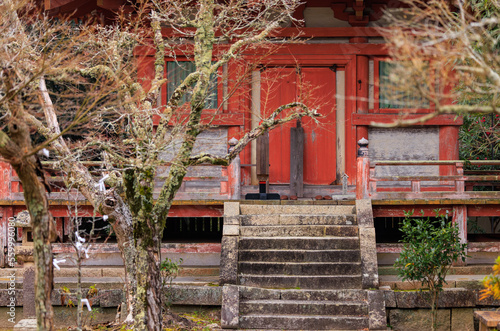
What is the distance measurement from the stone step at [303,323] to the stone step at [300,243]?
1459 mm

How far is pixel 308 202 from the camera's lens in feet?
38.3

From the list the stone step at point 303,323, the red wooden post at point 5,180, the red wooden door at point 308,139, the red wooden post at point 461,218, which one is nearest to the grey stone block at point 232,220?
the stone step at point 303,323

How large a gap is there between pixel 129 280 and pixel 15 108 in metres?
3.85

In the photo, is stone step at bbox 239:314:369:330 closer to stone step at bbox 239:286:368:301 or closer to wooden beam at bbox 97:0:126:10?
stone step at bbox 239:286:368:301

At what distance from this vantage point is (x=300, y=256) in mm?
10359

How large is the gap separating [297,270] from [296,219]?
1.17m

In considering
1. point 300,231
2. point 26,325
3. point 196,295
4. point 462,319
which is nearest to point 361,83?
point 300,231

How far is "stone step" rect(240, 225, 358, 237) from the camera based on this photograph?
35.2 ft

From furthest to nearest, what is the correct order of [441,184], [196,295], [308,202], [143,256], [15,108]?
[441,184] < [308,202] < [196,295] < [143,256] < [15,108]

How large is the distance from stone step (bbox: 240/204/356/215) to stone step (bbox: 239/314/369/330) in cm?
240

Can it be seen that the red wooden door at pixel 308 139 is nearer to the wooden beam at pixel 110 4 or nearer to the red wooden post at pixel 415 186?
the red wooden post at pixel 415 186

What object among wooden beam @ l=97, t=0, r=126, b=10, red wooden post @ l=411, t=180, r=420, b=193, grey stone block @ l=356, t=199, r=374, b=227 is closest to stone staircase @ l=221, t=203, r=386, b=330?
grey stone block @ l=356, t=199, r=374, b=227

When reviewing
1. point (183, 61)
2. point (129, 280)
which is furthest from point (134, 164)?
point (183, 61)

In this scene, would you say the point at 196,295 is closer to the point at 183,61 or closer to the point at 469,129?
the point at 183,61
